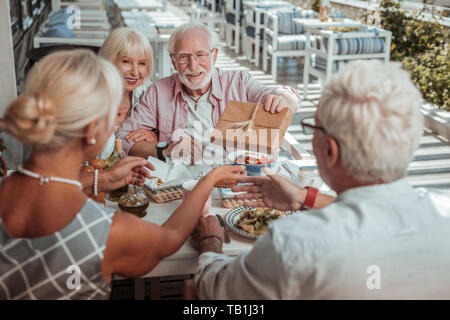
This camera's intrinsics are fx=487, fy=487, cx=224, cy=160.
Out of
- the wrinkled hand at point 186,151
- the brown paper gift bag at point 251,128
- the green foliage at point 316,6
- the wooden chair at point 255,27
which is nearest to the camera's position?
the brown paper gift bag at point 251,128

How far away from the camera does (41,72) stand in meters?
1.02

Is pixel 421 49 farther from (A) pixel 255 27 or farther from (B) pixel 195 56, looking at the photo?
(B) pixel 195 56

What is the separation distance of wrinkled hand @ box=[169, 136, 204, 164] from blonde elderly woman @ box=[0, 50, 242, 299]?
2.94ft

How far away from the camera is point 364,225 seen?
96cm

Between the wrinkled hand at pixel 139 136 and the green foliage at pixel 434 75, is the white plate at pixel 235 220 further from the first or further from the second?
the green foliage at pixel 434 75

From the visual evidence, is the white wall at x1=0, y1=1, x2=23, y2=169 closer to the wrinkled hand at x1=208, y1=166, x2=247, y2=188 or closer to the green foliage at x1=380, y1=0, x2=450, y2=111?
the wrinkled hand at x1=208, y1=166, x2=247, y2=188

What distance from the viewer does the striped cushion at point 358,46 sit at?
216 inches

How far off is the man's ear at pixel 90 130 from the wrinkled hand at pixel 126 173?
0.48 m

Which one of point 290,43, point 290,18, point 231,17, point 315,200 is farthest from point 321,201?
point 231,17

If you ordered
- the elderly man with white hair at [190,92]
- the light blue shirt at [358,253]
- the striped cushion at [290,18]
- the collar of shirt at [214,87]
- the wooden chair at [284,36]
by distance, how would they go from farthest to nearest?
the striped cushion at [290,18]
the wooden chair at [284,36]
the collar of shirt at [214,87]
the elderly man with white hair at [190,92]
the light blue shirt at [358,253]

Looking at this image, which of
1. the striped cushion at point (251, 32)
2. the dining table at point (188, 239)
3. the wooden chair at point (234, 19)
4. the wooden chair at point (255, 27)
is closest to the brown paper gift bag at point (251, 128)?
the dining table at point (188, 239)

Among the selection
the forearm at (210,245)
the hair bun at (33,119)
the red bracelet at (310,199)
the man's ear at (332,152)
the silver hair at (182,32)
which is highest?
the silver hair at (182,32)

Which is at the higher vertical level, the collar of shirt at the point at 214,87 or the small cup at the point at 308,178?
the collar of shirt at the point at 214,87
